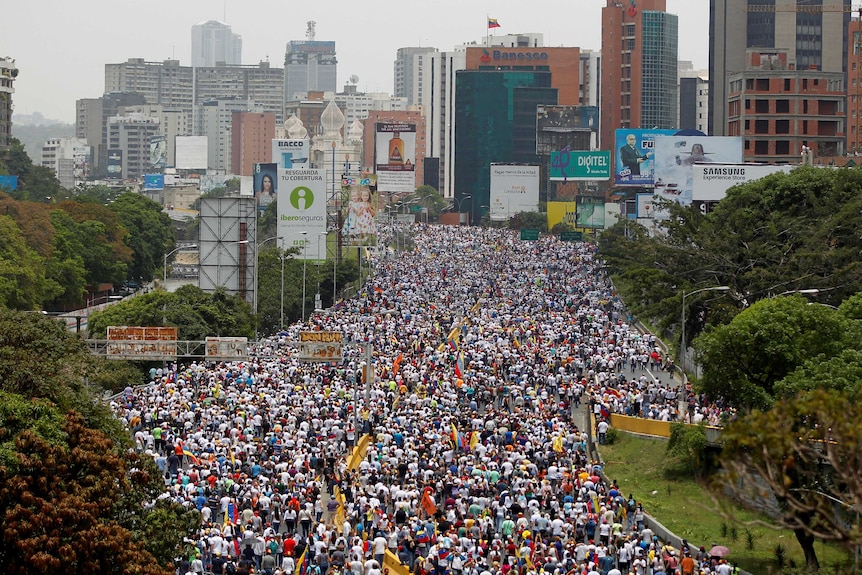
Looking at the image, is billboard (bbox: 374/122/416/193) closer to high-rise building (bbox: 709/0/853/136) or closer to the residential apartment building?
high-rise building (bbox: 709/0/853/136)

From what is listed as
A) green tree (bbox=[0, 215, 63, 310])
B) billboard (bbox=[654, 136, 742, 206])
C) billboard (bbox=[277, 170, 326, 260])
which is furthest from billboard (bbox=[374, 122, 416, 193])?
green tree (bbox=[0, 215, 63, 310])

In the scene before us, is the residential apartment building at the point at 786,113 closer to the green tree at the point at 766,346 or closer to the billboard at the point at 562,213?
the billboard at the point at 562,213

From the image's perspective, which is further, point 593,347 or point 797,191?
point 797,191

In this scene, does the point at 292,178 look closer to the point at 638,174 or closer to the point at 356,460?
the point at 356,460

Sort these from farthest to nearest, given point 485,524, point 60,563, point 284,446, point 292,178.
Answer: point 292,178
point 284,446
point 485,524
point 60,563

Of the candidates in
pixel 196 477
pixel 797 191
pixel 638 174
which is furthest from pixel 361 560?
pixel 638 174

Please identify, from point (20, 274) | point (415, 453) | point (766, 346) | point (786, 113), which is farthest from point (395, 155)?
point (415, 453)
